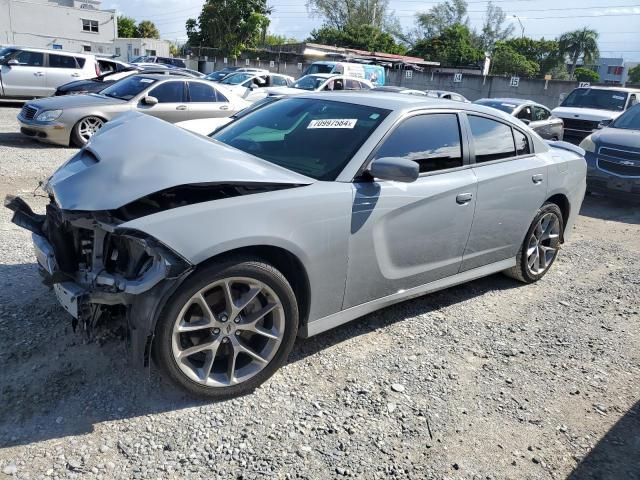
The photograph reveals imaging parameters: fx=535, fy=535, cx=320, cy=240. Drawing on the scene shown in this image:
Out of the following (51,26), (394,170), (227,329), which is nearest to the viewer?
(227,329)

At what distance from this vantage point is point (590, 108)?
14.6 meters

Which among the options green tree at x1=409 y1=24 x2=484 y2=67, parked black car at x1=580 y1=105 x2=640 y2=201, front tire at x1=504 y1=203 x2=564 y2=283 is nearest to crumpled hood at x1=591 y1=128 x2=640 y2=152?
Answer: parked black car at x1=580 y1=105 x2=640 y2=201

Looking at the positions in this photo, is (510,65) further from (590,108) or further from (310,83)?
(310,83)

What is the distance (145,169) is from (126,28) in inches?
3070

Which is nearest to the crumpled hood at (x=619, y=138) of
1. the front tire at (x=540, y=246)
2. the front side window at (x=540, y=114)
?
the front side window at (x=540, y=114)

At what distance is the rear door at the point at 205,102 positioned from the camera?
10.5m

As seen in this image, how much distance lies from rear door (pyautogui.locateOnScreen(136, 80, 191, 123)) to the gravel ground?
20.1ft

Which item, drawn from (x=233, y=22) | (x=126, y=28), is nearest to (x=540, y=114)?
(x=233, y=22)

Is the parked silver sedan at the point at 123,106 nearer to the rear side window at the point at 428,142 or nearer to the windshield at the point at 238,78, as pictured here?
the rear side window at the point at 428,142

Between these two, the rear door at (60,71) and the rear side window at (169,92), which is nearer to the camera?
the rear side window at (169,92)

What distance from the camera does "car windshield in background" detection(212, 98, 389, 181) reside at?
3.45 m

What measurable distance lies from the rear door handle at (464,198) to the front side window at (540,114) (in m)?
10.4

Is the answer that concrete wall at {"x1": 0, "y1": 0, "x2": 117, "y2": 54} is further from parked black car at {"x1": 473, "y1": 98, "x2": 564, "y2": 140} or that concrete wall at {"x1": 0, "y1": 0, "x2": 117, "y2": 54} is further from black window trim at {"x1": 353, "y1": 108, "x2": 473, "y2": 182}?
black window trim at {"x1": 353, "y1": 108, "x2": 473, "y2": 182}

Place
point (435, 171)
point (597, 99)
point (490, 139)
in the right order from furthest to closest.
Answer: point (597, 99), point (490, 139), point (435, 171)
